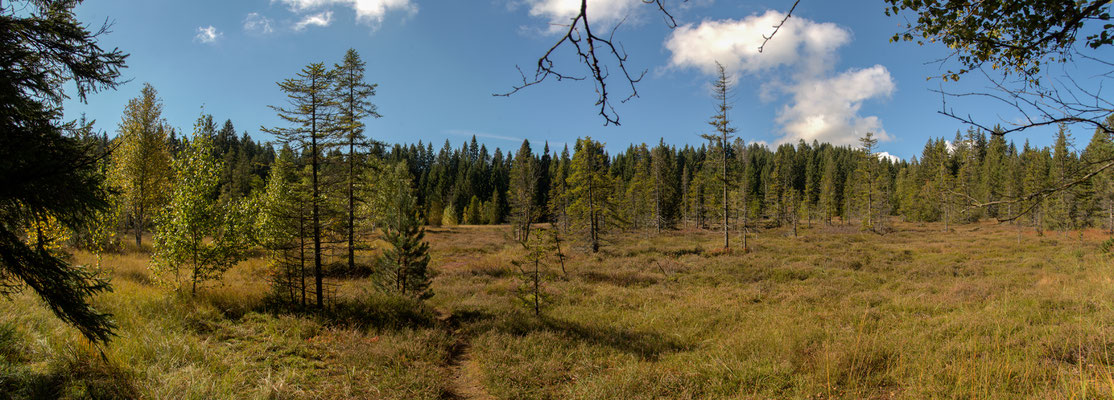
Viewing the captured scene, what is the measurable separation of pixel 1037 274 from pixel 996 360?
14870 millimetres

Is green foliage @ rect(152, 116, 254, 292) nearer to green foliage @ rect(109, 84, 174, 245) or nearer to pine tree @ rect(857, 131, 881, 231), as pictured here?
green foliage @ rect(109, 84, 174, 245)

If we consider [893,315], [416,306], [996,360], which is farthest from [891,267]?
[416,306]

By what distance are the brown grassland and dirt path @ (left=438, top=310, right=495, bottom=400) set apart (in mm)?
54

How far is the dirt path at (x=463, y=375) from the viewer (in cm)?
689

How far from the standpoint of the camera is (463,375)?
7.76 m

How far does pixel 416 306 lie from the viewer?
39.0 ft

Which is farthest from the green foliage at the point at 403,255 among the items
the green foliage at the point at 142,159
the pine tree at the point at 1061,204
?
the pine tree at the point at 1061,204

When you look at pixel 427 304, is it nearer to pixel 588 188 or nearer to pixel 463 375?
pixel 463 375

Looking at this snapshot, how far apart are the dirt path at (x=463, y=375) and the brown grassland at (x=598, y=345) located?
5 centimetres

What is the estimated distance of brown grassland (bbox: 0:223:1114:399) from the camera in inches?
215

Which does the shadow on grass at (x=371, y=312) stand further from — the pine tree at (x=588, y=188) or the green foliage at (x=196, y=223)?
the pine tree at (x=588, y=188)

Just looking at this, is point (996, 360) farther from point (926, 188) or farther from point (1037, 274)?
point (926, 188)

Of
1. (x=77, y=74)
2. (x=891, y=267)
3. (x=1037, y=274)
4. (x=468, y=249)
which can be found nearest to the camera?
(x=77, y=74)

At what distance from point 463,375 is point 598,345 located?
2906 millimetres
